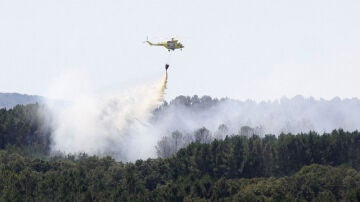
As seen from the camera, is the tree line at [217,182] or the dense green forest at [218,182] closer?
the dense green forest at [218,182]

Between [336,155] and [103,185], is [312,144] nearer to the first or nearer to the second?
[336,155]

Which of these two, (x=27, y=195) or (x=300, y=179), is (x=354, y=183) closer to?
(x=300, y=179)

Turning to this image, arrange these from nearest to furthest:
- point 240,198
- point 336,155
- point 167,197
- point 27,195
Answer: point 240,198, point 167,197, point 27,195, point 336,155

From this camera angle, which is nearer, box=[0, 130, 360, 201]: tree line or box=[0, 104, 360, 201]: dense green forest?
box=[0, 104, 360, 201]: dense green forest

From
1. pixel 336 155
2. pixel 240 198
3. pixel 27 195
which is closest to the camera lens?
pixel 240 198

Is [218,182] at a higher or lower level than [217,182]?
lower

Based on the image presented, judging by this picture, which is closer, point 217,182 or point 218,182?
point 218,182

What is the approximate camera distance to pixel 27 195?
182000 millimetres

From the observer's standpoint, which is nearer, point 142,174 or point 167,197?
point 167,197

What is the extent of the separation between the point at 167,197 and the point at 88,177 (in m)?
25.6

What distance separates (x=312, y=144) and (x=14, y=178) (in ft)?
200

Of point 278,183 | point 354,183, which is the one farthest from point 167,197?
point 354,183

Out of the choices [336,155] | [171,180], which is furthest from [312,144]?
[171,180]

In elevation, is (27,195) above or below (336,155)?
below
